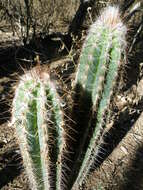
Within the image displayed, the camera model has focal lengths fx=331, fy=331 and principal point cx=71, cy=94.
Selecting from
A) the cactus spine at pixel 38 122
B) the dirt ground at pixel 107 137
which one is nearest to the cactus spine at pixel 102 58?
the dirt ground at pixel 107 137

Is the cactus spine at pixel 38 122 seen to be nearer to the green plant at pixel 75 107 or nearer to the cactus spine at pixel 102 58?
the green plant at pixel 75 107

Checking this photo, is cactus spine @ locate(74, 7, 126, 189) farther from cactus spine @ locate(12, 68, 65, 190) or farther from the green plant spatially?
cactus spine @ locate(12, 68, 65, 190)

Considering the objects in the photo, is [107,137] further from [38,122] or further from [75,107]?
[38,122]

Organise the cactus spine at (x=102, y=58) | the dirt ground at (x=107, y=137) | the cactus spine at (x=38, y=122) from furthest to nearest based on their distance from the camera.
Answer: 1. the dirt ground at (x=107, y=137)
2. the cactus spine at (x=102, y=58)
3. the cactus spine at (x=38, y=122)

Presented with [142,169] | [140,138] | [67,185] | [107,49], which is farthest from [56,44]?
[107,49]

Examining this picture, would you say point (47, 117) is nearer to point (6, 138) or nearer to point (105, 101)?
point (105, 101)

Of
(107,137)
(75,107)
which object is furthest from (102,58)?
(107,137)
